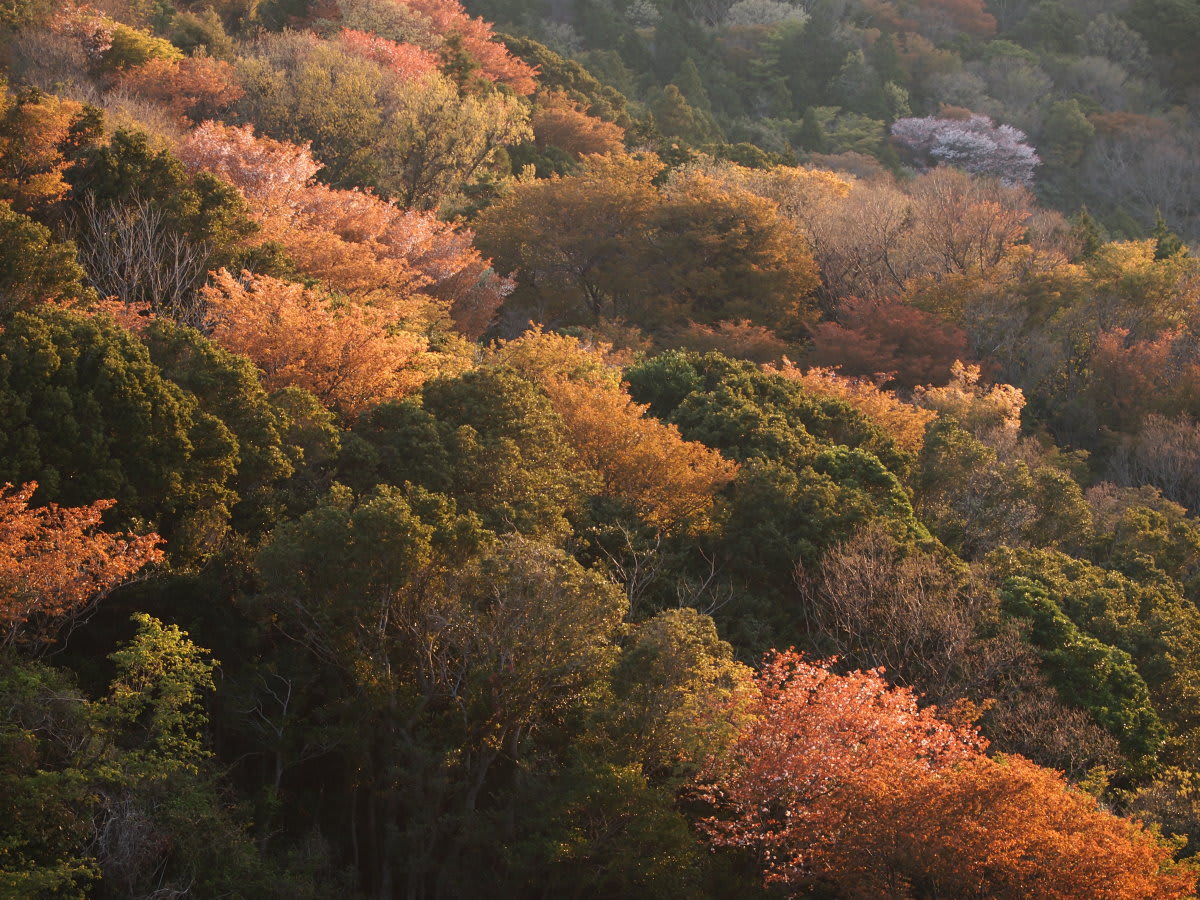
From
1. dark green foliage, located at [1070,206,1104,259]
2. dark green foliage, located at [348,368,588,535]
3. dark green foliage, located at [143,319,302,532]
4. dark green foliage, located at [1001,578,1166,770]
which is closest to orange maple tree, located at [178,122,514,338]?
dark green foliage, located at [348,368,588,535]

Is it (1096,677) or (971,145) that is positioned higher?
(1096,677)

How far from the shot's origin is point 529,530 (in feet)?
65.4

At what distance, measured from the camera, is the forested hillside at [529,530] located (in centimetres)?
1540

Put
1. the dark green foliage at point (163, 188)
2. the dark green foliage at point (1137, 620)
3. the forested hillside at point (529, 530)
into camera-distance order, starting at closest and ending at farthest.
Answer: the forested hillside at point (529, 530), the dark green foliage at point (1137, 620), the dark green foliage at point (163, 188)

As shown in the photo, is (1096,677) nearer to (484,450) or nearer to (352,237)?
(484,450)

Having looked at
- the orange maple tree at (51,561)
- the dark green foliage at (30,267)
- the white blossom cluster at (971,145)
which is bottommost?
the white blossom cluster at (971,145)

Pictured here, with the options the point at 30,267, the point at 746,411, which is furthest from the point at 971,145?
the point at 30,267

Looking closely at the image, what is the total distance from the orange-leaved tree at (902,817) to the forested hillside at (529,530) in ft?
0.20

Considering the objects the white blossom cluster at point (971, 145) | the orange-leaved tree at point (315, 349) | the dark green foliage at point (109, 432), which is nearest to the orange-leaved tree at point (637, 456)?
the orange-leaved tree at point (315, 349)

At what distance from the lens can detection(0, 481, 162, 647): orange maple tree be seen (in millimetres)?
15172

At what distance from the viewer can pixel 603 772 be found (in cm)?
1543

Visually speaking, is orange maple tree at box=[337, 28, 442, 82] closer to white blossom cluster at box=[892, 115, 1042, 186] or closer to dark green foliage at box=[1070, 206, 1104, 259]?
dark green foliage at box=[1070, 206, 1104, 259]

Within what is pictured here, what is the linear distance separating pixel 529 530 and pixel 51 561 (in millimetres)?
7318

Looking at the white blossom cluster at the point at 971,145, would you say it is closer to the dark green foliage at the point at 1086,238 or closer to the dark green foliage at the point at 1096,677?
the dark green foliage at the point at 1086,238
